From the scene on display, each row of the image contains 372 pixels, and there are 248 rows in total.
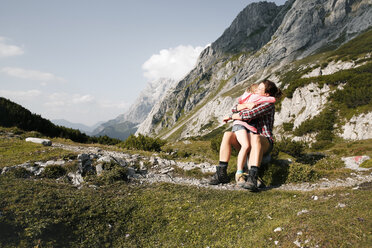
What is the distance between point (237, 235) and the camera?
Answer: 437cm

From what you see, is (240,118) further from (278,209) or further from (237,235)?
(237,235)

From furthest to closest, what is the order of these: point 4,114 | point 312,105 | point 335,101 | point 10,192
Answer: point 312,105, point 335,101, point 4,114, point 10,192

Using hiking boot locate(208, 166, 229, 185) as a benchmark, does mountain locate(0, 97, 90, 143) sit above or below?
above

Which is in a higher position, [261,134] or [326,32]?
[326,32]

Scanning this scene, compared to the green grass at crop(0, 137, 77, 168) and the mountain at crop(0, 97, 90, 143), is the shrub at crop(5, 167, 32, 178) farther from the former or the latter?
the mountain at crop(0, 97, 90, 143)

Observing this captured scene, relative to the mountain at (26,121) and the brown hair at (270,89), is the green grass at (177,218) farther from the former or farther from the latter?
the mountain at (26,121)

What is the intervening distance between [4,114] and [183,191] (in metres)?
26.9

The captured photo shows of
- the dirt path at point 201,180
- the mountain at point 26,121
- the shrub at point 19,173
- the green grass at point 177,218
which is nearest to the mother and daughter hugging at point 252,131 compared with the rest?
the green grass at point 177,218

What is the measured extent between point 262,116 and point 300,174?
3648 millimetres

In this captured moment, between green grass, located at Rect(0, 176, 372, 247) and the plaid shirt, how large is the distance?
2343 mm

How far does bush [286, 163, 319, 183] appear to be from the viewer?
27.3 ft

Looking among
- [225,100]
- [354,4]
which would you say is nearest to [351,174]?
[225,100]

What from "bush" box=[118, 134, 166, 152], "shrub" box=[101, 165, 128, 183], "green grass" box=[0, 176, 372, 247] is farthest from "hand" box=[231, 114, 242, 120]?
"bush" box=[118, 134, 166, 152]

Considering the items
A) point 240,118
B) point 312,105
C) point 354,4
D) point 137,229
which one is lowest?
point 137,229
